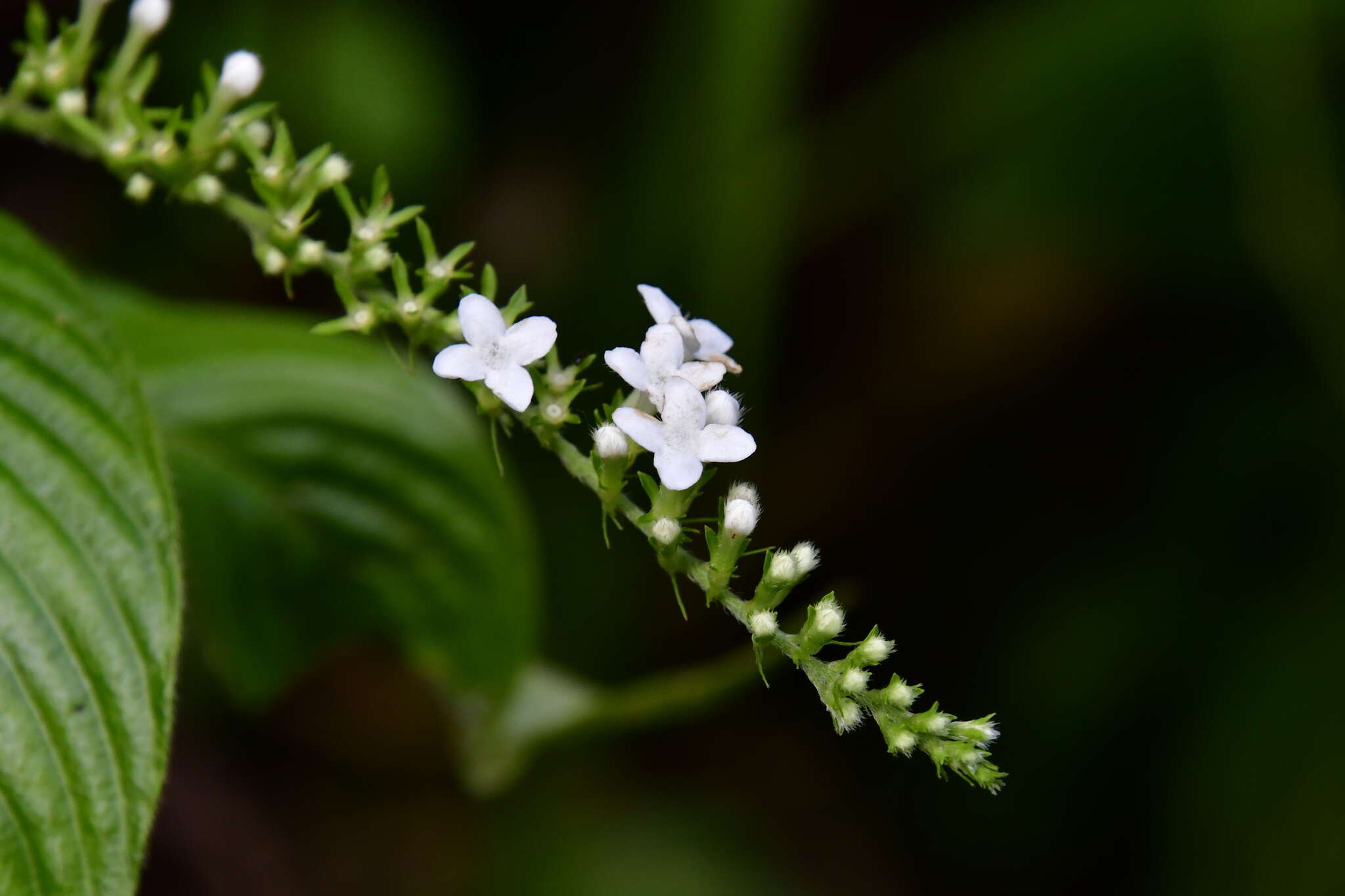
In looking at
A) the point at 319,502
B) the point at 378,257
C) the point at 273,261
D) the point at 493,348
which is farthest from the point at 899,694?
the point at 319,502

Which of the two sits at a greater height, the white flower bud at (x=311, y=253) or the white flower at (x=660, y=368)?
the white flower bud at (x=311, y=253)

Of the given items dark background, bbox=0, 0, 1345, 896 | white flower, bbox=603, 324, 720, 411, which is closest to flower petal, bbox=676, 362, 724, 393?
white flower, bbox=603, 324, 720, 411

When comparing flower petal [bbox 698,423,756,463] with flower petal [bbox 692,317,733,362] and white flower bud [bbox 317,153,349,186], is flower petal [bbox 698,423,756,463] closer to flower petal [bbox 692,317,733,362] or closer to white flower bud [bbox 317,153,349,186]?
flower petal [bbox 692,317,733,362]

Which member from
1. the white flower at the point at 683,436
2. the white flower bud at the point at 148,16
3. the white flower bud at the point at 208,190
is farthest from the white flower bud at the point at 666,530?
the white flower bud at the point at 148,16

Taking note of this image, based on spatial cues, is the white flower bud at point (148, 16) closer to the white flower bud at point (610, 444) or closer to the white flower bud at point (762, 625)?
the white flower bud at point (610, 444)

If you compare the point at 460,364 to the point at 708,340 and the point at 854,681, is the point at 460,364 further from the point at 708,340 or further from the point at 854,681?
the point at 854,681
